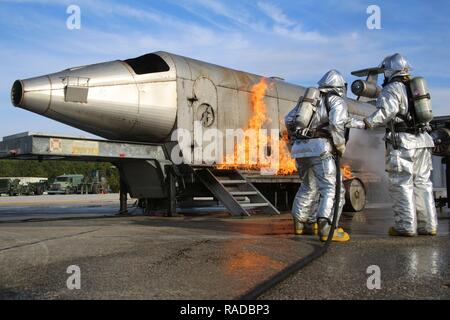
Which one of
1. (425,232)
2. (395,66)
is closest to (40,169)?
(395,66)

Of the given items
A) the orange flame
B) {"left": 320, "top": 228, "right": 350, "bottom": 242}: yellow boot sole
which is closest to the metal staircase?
the orange flame

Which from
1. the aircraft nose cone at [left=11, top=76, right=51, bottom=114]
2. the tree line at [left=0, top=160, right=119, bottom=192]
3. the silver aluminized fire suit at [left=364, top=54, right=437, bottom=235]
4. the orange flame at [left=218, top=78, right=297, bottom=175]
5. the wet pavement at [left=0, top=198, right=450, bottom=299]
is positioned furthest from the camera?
the tree line at [left=0, top=160, right=119, bottom=192]

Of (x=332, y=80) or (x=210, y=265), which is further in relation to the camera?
(x=332, y=80)

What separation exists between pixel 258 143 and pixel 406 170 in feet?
18.6

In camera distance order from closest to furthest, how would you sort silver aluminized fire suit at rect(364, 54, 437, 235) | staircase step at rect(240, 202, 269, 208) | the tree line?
silver aluminized fire suit at rect(364, 54, 437, 235), staircase step at rect(240, 202, 269, 208), the tree line

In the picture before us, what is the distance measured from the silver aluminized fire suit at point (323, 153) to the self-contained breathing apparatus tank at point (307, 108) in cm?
12

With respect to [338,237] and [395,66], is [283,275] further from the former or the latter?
[395,66]

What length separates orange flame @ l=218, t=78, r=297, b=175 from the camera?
422 inches

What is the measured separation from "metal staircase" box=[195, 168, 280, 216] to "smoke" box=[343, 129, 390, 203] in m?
3.77

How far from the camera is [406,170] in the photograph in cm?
570

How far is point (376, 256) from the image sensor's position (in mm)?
4277

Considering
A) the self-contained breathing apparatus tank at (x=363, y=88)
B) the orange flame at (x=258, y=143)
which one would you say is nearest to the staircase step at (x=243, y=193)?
the orange flame at (x=258, y=143)

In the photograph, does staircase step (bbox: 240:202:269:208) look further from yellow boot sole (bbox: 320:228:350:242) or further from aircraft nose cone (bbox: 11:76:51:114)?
aircraft nose cone (bbox: 11:76:51:114)
